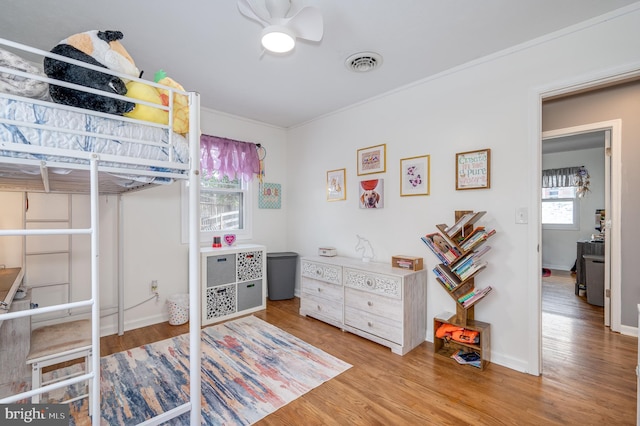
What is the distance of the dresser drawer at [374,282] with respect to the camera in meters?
2.51

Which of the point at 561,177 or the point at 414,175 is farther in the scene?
the point at 561,177

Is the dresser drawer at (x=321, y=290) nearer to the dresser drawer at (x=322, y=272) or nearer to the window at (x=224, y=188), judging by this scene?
the dresser drawer at (x=322, y=272)

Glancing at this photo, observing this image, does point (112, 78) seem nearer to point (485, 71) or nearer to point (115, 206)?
point (115, 206)

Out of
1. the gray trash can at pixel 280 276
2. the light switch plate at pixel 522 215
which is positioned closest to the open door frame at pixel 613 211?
the light switch plate at pixel 522 215

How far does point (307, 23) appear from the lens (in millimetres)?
1700

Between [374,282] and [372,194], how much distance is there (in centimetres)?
101

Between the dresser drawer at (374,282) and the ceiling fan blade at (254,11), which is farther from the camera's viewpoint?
the dresser drawer at (374,282)

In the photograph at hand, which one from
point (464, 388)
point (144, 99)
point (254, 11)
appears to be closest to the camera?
point (144, 99)

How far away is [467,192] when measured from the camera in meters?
2.51

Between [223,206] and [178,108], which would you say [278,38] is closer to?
[178,108]

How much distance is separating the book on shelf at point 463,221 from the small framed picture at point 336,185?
146 cm

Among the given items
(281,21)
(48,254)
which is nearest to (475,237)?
(281,21)

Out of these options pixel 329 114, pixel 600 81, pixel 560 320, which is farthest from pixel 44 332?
pixel 560 320

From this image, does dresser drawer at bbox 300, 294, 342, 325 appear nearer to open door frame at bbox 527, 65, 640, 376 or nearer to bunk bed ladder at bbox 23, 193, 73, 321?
open door frame at bbox 527, 65, 640, 376
